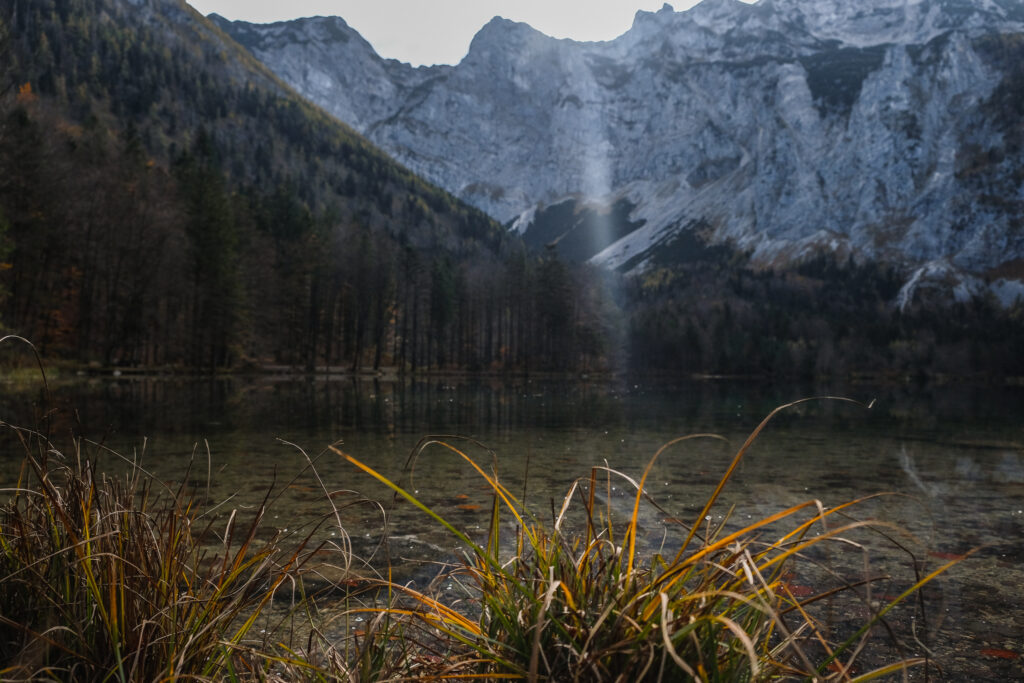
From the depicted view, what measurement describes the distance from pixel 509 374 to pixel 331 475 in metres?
57.6

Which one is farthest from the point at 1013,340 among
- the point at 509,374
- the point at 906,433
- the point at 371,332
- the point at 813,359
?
the point at 906,433

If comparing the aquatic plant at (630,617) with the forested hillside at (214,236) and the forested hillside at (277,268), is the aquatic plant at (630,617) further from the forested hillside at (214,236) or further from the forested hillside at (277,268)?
the forested hillside at (277,268)

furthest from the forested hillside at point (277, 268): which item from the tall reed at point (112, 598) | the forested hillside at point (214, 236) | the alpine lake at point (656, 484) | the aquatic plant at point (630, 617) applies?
the aquatic plant at point (630, 617)

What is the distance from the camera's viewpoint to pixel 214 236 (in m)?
38.1

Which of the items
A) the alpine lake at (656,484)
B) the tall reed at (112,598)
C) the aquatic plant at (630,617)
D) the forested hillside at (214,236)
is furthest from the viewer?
the forested hillside at (214,236)

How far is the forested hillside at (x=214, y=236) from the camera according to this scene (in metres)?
27.7

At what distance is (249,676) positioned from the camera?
1843 millimetres

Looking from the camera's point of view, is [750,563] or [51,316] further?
[51,316]

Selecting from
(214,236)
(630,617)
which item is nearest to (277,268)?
(214,236)

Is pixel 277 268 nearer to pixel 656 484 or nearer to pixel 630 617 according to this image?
pixel 656 484

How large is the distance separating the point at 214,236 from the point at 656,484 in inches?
1532

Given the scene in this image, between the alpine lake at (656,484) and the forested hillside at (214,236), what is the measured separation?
52.2 feet

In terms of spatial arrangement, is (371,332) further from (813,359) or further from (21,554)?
(813,359)

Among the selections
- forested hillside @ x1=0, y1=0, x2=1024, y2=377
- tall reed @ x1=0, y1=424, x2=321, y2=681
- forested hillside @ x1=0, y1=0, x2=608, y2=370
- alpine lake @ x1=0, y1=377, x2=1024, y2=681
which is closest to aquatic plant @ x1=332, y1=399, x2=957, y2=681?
alpine lake @ x1=0, y1=377, x2=1024, y2=681
